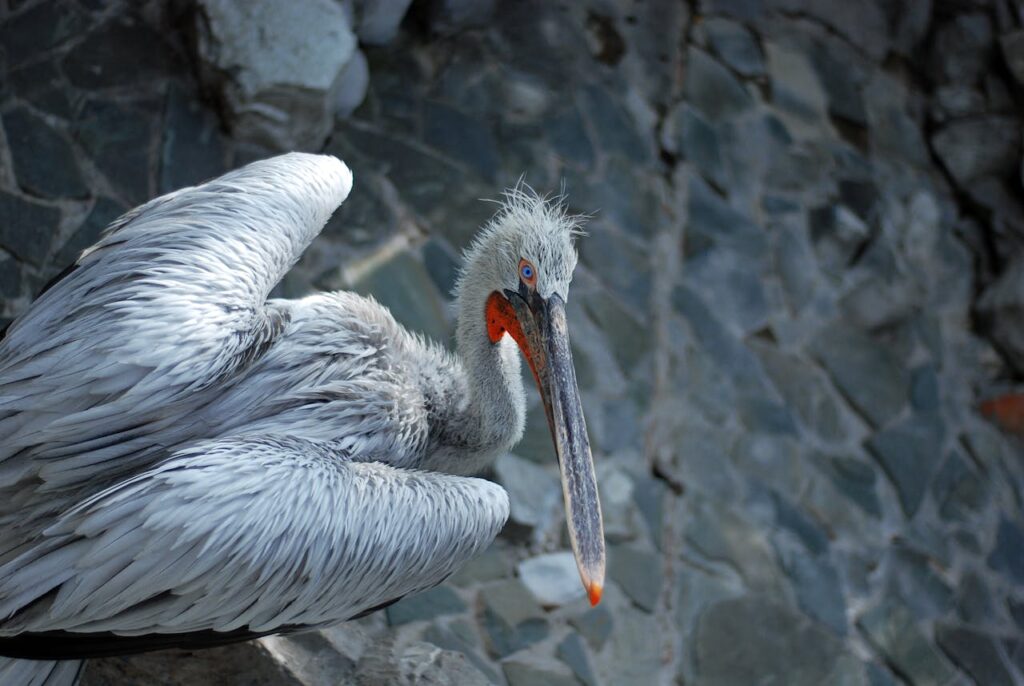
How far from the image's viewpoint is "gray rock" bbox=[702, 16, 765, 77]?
17.8ft

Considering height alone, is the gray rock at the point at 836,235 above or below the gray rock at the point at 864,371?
above

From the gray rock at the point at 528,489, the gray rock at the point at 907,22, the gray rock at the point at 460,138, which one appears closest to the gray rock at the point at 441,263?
the gray rock at the point at 460,138

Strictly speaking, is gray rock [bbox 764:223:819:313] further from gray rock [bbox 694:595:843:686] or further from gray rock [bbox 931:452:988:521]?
gray rock [bbox 694:595:843:686]

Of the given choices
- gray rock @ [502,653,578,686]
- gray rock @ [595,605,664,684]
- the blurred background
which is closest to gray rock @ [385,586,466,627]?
the blurred background

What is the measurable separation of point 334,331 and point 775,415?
2644 millimetres

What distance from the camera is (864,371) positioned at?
16.5ft

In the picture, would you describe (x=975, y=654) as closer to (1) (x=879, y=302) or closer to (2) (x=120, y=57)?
(1) (x=879, y=302)

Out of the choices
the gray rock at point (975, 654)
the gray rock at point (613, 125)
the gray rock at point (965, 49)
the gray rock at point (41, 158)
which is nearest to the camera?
the gray rock at point (41, 158)

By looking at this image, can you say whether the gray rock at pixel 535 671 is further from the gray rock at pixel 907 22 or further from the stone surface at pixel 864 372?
the gray rock at pixel 907 22

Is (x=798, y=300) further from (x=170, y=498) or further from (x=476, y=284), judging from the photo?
(x=170, y=498)

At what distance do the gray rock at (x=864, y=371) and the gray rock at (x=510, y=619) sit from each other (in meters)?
1.97

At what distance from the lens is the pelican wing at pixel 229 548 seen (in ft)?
6.73

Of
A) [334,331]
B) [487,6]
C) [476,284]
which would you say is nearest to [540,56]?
[487,6]

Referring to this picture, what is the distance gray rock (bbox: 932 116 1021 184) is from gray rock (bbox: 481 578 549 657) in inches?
133
